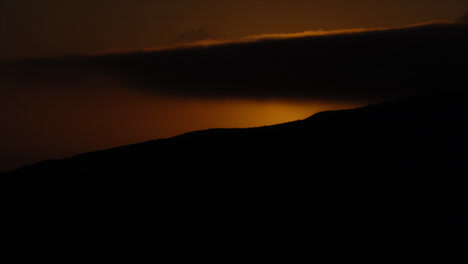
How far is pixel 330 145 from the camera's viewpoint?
1033 inches

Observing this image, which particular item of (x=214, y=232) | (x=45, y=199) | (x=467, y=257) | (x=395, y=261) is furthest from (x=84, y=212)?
(x=467, y=257)

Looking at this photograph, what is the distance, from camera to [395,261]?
1831cm

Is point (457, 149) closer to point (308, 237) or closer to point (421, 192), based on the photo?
point (421, 192)

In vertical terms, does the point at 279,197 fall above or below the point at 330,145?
below

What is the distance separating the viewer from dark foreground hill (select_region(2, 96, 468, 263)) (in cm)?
1961

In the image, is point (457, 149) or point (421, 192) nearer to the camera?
point (421, 192)

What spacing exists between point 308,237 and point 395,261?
101 inches

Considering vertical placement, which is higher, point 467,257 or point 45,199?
point 45,199

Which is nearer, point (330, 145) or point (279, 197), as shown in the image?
point (279, 197)

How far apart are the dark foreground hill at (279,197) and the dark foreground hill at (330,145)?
0.07m

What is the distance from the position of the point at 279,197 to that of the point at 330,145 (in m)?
4.65

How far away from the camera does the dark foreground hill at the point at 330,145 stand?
2489cm

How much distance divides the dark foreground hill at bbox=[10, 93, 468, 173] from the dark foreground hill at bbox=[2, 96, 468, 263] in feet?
0.24

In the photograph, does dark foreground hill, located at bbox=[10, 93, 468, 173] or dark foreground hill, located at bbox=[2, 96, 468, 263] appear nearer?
dark foreground hill, located at bbox=[2, 96, 468, 263]
